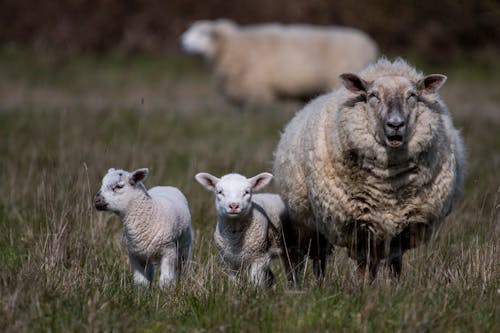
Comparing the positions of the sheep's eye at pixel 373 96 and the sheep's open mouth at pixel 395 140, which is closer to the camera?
the sheep's open mouth at pixel 395 140

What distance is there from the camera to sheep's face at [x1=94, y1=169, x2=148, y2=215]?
542 centimetres

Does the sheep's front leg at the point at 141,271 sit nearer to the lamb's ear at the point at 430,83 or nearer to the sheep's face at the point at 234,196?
the sheep's face at the point at 234,196

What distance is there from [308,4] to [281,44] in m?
8.62

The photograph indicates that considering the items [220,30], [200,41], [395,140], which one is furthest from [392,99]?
[200,41]

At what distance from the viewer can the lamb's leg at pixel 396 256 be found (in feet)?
18.4

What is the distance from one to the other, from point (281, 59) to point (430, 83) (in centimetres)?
1031

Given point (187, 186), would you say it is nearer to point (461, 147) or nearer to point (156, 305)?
point (461, 147)

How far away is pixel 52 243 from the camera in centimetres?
551

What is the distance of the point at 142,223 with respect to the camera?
17.9 ft

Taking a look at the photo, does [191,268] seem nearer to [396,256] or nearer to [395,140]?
[396,256]

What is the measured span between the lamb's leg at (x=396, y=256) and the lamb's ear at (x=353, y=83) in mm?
984

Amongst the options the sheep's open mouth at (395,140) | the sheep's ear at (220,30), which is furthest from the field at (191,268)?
the sheep's ear at (220,30)

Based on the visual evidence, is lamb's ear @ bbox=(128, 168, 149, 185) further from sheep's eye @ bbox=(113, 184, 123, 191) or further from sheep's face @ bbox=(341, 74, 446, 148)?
sheep's face @ bbox=(341, 74, 446, 148)

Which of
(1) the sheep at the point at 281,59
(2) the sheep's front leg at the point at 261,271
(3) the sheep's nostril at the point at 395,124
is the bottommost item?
(2) the sheep's front leg at the point at 261,271
